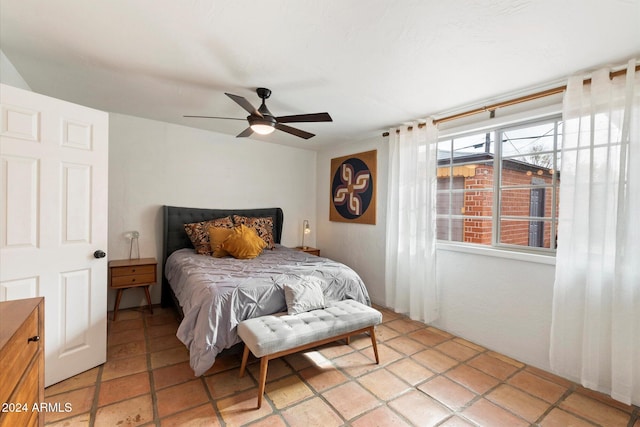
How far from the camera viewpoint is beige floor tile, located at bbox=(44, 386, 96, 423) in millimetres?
1697

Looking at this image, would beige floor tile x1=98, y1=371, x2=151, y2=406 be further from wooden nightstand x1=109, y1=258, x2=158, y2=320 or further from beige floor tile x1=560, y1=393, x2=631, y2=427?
beige floor tile x1=560, y1=393, x2=631, y2=427

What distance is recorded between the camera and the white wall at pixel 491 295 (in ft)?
7.87

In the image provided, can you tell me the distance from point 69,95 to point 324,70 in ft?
8.36

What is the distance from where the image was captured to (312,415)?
178 centimetres

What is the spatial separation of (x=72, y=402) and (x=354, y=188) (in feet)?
11.8

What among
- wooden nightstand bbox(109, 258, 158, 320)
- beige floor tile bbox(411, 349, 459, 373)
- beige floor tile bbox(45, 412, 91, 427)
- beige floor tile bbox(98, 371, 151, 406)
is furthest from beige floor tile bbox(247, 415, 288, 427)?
wooden nightstand bbox(109, 258, 158, 320)

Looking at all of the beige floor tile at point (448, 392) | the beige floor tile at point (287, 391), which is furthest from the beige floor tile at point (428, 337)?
the beige floor tile at point (287, 391)

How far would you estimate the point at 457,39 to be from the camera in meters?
1.70

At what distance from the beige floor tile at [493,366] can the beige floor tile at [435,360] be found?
0.18 meters

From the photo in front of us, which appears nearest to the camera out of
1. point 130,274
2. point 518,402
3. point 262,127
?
point 518,402

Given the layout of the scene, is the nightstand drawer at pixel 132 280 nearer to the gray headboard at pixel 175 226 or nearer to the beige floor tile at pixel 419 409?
the gray headboard at pixel 175 226

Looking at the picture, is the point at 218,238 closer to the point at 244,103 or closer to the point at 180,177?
the point at 180,177

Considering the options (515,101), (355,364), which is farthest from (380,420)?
(515,101)

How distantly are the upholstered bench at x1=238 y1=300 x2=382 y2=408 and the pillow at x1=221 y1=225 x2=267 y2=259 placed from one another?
124 centimetres
